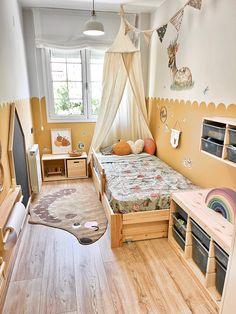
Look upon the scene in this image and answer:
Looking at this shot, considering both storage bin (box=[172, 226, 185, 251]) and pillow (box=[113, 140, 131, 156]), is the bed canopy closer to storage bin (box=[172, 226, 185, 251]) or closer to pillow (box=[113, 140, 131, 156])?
pillow (box=[113, 140, 131, 156])

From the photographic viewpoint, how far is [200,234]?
1828mm

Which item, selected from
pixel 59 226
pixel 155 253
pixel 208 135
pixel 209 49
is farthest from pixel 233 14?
pixel 59 226

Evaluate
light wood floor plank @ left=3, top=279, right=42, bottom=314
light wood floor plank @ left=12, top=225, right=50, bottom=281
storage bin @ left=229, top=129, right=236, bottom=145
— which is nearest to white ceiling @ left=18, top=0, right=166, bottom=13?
storage bin @ left=229, top=129, right=236, bottom=145

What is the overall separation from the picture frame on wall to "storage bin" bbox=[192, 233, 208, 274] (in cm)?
279

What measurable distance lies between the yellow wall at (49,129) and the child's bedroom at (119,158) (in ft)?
0.06

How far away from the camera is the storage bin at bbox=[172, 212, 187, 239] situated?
6.78 ft

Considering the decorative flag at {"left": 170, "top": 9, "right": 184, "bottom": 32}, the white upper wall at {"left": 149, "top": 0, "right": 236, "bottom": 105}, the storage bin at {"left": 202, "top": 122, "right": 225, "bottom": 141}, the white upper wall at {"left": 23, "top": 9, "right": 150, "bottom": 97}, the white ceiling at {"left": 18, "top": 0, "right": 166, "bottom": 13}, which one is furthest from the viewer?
the white upper wall at {"left": 23, "top": 9, "right": 150, "bottom": 97}

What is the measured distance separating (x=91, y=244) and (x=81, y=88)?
2.67 m

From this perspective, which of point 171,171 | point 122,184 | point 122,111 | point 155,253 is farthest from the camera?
point 122,111

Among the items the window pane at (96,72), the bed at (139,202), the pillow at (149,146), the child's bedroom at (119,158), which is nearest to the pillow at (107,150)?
the child's bedroom at (119,158)

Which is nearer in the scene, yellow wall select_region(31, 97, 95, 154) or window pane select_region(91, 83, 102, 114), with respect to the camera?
yellow wall select_region(31, 97, 95, 154)

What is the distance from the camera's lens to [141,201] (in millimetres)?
2256

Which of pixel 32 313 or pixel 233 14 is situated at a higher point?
pixel 233 14

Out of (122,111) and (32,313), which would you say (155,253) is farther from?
(122,111)
